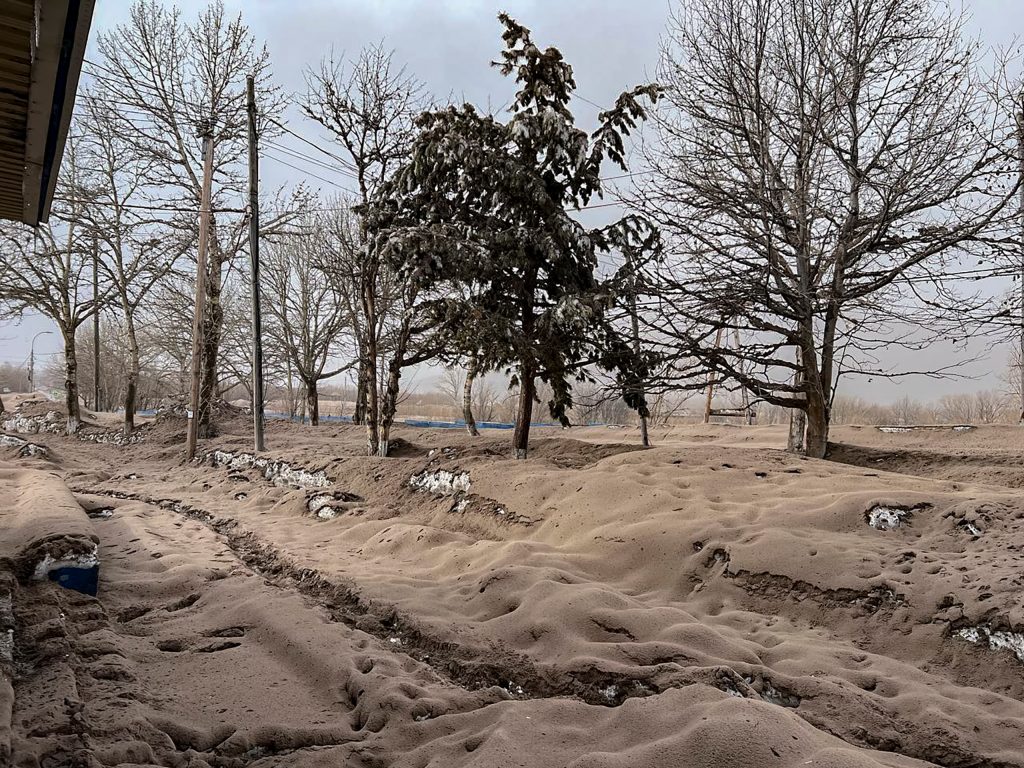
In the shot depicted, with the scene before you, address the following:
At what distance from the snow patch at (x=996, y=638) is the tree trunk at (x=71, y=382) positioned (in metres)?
24.3

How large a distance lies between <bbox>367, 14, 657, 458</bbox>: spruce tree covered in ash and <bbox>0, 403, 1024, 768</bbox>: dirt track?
2048 millimetres

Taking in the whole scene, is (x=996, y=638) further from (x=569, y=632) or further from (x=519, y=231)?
(x=519, y=231)

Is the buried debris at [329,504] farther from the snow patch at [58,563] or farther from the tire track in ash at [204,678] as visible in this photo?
the snow patch at [58,563]

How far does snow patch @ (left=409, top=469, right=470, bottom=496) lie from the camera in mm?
8086

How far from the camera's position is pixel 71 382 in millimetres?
20719

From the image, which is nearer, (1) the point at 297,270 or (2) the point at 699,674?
(2) the point at 699,674

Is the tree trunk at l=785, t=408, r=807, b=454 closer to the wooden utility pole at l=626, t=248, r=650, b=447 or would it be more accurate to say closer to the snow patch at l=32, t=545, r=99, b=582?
the wooden utility pole at l=626, t=248, r=650, b=447

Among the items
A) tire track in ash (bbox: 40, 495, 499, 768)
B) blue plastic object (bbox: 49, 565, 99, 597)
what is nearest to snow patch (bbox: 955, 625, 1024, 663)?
tire track in ash (bbox: 40, 495, 499, 768)

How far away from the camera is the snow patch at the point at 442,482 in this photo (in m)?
8.09

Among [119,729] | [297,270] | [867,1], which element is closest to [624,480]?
[119,729]

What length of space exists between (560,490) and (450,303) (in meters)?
3.32

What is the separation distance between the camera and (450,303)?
882cm

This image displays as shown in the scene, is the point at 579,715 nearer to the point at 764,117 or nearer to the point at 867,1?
the point at 764,117

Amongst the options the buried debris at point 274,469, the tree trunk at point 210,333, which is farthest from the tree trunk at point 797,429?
the tree trunk at point 210,333
